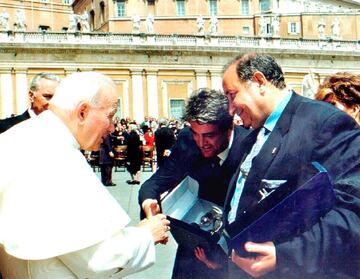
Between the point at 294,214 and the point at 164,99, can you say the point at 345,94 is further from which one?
the point at 164,99

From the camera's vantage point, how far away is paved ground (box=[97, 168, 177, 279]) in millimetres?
6793

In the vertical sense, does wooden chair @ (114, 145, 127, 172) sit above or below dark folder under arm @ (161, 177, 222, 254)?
below

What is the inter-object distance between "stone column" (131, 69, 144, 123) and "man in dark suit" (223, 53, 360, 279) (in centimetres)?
3682

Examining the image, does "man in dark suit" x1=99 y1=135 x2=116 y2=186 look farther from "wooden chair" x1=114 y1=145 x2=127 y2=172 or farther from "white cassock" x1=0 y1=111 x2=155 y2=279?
"white cassock" x1=0 y1=111 x2=155 y2=279

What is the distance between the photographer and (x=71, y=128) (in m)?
2.86

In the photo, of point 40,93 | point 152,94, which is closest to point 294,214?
point 40,93

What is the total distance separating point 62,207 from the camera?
2.57 meters

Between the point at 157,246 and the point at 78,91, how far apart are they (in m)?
5.74

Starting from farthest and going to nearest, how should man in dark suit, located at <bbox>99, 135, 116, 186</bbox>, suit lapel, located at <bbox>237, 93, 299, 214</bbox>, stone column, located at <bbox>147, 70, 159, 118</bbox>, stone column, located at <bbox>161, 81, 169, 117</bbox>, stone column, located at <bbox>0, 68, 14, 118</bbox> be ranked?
stone column, located at <bbox>161, 81, 169, 117</bbox> < stone column, located at <bbox>147, 70, 159, 118</bbox> < stone column, located at <bbox>0, 68, 14, 118</bbox> < man in dark suit, located at <bbox>99, 135, 116, 186</bbox> < suit lapel, located at <bbox>237, 93, 299, 214</bbox>

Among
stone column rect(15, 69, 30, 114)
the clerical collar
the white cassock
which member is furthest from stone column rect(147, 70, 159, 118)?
the white cassock

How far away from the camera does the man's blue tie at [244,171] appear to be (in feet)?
10.2

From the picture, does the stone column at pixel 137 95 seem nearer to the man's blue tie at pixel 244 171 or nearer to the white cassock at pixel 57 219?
the man's blue tie at pixel 244 171

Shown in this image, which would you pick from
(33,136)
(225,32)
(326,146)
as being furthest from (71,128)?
(225,32)

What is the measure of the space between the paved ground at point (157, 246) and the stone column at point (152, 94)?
63.1 ft
